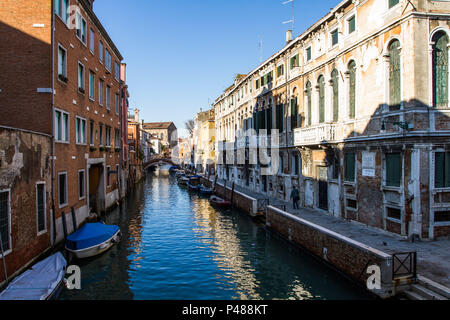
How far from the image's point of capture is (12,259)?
8.63 metres

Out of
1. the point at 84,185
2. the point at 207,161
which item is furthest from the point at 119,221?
the point at 207,161

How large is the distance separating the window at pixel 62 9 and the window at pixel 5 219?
768 cm

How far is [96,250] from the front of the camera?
12141 mm

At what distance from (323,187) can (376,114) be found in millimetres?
5104

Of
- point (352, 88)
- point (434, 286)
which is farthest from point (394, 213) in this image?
point (352, 88)

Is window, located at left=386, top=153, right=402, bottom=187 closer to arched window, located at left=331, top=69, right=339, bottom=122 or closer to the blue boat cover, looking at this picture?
arched window, located at left=331, top=69, right=339, bottom=122

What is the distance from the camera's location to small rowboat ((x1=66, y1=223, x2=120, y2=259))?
11.5m

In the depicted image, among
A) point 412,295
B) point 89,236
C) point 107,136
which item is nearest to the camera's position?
point 412,295

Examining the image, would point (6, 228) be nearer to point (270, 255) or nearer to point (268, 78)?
→ point (270, 255)

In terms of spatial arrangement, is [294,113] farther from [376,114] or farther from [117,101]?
[117,101]

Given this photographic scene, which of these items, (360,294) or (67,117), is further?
(67,117)

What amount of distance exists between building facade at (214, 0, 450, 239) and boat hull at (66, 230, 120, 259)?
9438 mm
